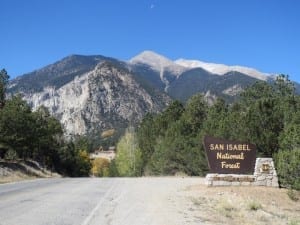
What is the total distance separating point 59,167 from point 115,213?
275 feet

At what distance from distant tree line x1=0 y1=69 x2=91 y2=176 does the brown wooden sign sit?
33125 millimetres

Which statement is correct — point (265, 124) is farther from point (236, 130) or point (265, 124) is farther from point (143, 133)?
point (143, 133)

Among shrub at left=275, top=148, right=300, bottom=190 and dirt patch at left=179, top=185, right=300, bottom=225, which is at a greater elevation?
shrub at left=275, top=148, right=300, bottom=190

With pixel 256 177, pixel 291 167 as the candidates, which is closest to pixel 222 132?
pixel 256 177

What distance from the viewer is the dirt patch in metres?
17.5

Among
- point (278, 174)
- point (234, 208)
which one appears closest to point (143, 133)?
point (278, 174)

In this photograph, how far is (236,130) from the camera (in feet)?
128

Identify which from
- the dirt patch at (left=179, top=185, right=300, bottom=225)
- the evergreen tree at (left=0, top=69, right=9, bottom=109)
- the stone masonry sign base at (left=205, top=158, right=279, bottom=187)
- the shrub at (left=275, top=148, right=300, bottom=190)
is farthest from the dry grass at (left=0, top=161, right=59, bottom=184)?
the shrub at (left=275, top=148, right=300, bottom=190)

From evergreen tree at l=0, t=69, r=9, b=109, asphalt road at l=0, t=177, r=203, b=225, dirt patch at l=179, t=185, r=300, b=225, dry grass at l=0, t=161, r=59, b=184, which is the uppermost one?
evergreen tree at l=0, t=69, r=9, b=109

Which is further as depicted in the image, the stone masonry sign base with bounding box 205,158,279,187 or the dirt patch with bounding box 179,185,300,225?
the stone masonry sign base with bounding box 205,158,279,187

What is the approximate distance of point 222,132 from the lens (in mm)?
42750

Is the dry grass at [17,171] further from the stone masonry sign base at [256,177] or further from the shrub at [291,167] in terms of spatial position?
the shrub at [291,167]

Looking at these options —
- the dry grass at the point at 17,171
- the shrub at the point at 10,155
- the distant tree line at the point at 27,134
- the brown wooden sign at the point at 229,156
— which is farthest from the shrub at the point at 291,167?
the shrub at the point at 10,155

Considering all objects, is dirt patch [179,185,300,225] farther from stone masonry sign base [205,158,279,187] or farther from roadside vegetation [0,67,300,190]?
roadside vegetation [0,67,300,190]
